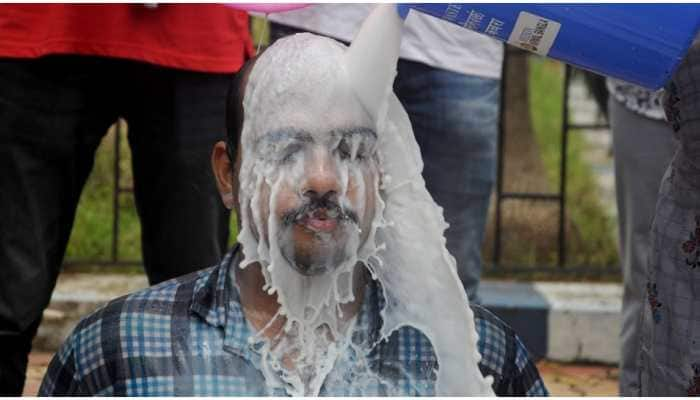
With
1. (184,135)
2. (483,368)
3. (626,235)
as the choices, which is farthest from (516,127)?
(483,368)

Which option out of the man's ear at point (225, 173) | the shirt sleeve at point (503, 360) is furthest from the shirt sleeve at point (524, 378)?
the man's ear at point (225, 173)

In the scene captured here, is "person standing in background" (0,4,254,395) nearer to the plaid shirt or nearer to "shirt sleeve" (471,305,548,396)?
the plaid shirt

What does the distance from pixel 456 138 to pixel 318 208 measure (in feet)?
4.25

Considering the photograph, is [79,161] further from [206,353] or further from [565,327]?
[565,327]

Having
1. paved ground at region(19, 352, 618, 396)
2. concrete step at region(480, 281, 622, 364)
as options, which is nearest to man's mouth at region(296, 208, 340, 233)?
paved ground at region(19, 352, 618, 396)

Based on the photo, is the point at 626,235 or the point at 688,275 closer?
the point at 688,275

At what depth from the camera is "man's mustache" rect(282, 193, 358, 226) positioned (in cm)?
228

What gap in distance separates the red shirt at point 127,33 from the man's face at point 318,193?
0.95 meters

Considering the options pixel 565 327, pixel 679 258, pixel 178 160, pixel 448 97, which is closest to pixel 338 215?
pixel 679 258

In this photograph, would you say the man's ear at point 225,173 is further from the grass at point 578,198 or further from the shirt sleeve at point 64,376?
the grass at point 578,198

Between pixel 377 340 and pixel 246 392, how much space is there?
22cm

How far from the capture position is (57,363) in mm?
2424

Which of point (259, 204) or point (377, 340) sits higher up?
point (259, 204)

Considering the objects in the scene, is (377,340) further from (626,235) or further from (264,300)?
(626,235)
